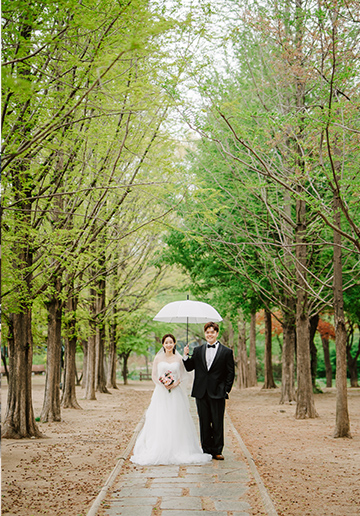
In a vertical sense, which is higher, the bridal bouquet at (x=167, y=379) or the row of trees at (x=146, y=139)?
the row of trees at (x=146, y=139)

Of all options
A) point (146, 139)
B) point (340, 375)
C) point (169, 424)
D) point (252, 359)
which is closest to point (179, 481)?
point (169, 424)

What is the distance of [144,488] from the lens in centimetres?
676

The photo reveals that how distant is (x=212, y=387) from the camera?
8953mm

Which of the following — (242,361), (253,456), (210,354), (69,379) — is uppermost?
(210,354)

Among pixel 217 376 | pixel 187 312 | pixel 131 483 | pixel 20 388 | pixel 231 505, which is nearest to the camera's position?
pixel 231 505

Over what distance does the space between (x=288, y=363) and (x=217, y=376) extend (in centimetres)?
1311

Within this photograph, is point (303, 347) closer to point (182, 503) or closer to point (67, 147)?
point (67, 147)

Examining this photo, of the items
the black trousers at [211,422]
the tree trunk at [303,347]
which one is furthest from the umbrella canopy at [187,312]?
the tree trunk at [303,347]

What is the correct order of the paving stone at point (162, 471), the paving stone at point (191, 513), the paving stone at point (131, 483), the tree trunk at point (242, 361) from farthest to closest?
the tree trunk at point (242, 361), the paving stone at point (162, 471), the paving stone at point (131, 483), the paving stone at point (191, 513)

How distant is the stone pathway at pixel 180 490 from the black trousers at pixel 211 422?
0.30 m

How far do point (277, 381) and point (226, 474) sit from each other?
42.6 m

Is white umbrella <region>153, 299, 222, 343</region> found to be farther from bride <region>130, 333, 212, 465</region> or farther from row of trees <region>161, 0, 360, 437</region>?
row of trees <region>161, 0, 360, 437</region>

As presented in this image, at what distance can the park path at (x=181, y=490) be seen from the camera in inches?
228

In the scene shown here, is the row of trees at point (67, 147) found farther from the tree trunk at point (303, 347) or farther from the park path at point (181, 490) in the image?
the tree trunk at point (303, 347)
